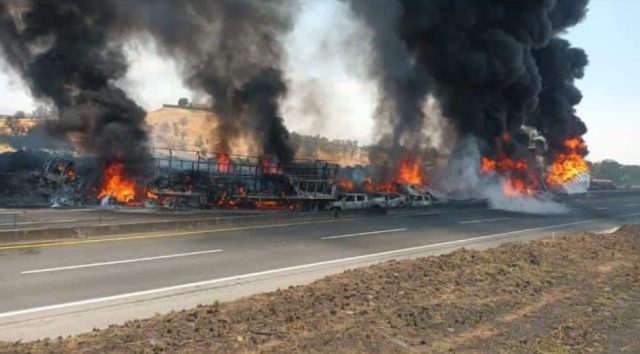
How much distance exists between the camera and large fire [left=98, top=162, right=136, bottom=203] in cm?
2744

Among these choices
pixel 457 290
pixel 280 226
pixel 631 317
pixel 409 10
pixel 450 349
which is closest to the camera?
pixel 450 349

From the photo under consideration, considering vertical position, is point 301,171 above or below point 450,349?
above

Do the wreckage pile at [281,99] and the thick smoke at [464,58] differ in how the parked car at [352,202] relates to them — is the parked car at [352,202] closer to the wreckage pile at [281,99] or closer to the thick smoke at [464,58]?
the wreckage pile at [281,99]

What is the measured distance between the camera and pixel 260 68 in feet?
127

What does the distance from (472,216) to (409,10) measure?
20861mm

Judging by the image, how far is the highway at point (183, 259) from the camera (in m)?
9.05

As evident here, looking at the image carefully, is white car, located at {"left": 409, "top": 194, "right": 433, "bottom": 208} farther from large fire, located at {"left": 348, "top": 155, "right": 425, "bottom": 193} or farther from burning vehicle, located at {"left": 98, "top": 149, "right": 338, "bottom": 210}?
burning vehicle, located at {"left": 98, "top": 149, "right": 338, "bottom": 210}

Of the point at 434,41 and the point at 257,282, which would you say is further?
the point at 434,41

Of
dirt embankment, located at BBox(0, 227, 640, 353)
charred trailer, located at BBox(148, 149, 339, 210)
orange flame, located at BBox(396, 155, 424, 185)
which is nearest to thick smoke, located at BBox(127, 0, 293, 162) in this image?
charred trailer, located at BBox(148, 149, 339, 210)

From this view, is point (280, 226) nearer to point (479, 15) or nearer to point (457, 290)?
point (457, 290)

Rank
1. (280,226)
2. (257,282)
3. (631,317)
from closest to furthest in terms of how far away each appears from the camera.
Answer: (631,317), (257,282), (280,226)

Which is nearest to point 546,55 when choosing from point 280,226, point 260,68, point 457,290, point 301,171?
point 260,68

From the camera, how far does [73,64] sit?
30125 mm

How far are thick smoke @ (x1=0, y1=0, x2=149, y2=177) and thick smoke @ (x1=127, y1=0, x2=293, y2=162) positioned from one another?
4645mm
